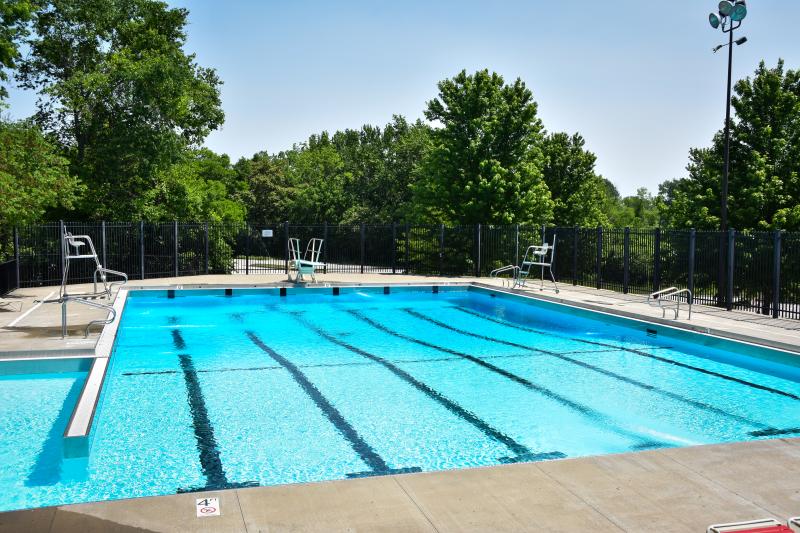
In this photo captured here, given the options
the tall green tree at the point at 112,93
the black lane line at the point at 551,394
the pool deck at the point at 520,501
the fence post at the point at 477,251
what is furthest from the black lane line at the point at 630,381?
the tall green tree at the point at 112,93

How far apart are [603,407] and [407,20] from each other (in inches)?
561

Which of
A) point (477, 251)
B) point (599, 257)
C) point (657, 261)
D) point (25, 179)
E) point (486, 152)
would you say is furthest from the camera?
point (486, 152)

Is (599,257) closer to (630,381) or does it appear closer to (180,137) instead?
(630,381)

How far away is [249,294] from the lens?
57.2 feet

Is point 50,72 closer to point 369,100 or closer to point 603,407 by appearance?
point 369,100

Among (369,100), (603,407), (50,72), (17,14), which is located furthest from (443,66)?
(603,407)

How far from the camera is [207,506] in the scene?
3.56 meters

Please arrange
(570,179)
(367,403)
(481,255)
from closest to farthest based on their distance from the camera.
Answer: (367,403)
(481,255)
(570,179)

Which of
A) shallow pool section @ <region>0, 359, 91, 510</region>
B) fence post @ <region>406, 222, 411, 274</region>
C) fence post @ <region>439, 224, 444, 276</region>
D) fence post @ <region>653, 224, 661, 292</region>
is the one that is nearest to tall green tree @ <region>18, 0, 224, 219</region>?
fence post @ <region>406, 222, 411, 274</region>

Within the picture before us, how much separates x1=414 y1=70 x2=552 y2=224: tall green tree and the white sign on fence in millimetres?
24668

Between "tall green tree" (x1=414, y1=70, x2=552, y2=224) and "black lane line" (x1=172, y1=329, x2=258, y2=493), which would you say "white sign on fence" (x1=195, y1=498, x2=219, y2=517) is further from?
"tall green tree" (x1=414, y1=70, x2=552, y2=224)

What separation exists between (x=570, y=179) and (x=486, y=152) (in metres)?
9.85

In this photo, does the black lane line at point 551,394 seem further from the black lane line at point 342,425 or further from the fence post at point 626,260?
the fence post at point 626,260

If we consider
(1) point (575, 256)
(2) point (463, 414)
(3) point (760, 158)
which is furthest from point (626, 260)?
(3) point (760, 158)
